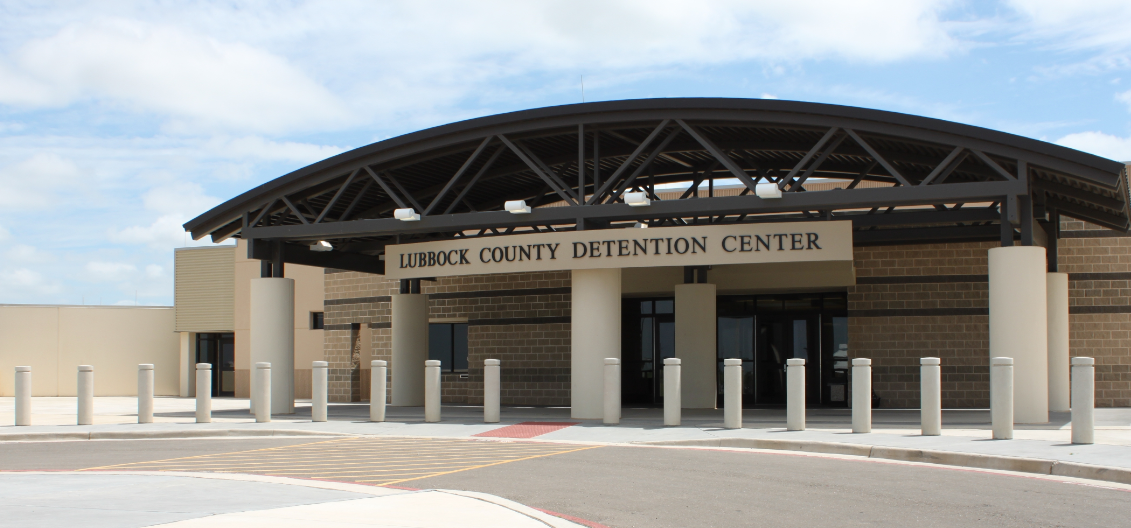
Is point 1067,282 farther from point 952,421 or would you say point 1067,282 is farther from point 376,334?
point 376,334

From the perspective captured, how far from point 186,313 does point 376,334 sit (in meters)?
10.5

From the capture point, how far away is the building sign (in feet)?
55.5

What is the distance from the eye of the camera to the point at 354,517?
740cm

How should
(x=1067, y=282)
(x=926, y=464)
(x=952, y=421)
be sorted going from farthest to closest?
(x=1067, y=282) < (x=952, y=421) < (x=926, y=464)

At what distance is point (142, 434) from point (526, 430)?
20.8ft

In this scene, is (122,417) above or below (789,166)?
below

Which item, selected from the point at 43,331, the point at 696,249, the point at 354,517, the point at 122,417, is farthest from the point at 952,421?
the point at 43,331

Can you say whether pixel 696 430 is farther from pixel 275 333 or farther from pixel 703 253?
pixel 275 333

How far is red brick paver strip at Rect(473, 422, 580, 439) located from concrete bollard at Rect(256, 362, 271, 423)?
439 cm

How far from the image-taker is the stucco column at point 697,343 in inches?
891

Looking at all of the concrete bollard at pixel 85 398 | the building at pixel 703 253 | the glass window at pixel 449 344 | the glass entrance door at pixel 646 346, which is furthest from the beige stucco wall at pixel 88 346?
the glass entrance door at pixel 646 346

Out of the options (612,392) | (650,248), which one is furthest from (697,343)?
(612,392)

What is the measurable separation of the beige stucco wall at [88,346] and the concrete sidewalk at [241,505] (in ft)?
92.0

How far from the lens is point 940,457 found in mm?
11820
